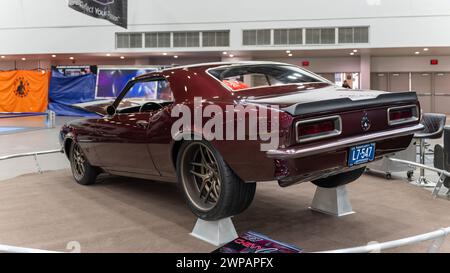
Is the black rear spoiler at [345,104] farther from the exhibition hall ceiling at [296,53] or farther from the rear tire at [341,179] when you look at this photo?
the exhibition hall ceiling at [296,53]

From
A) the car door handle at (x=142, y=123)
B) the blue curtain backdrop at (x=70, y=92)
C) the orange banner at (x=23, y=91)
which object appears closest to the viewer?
the car door handle at (x=142, y=123)

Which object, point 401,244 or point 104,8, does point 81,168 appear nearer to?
point 401,244

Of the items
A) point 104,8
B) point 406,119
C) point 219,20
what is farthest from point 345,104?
point 219,20

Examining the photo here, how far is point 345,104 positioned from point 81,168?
3745 millimetres

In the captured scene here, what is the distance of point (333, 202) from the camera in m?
3.97

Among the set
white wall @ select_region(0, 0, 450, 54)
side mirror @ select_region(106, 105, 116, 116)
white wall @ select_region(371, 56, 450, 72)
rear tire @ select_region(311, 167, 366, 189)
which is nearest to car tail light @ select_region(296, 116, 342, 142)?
rear tire @ select_region(311, 167, 366, 189)

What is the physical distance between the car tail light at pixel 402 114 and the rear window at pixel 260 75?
859 mm

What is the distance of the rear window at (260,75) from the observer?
352cm

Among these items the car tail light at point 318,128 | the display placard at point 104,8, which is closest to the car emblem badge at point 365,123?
the car tail light at point 318,128

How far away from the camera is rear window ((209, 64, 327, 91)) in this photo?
3515 mm

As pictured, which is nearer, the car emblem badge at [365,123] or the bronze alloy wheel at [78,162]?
the car emblem badge at [365,123]

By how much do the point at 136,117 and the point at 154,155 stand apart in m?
0.48

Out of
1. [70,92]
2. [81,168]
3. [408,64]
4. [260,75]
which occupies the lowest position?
[81,168]
